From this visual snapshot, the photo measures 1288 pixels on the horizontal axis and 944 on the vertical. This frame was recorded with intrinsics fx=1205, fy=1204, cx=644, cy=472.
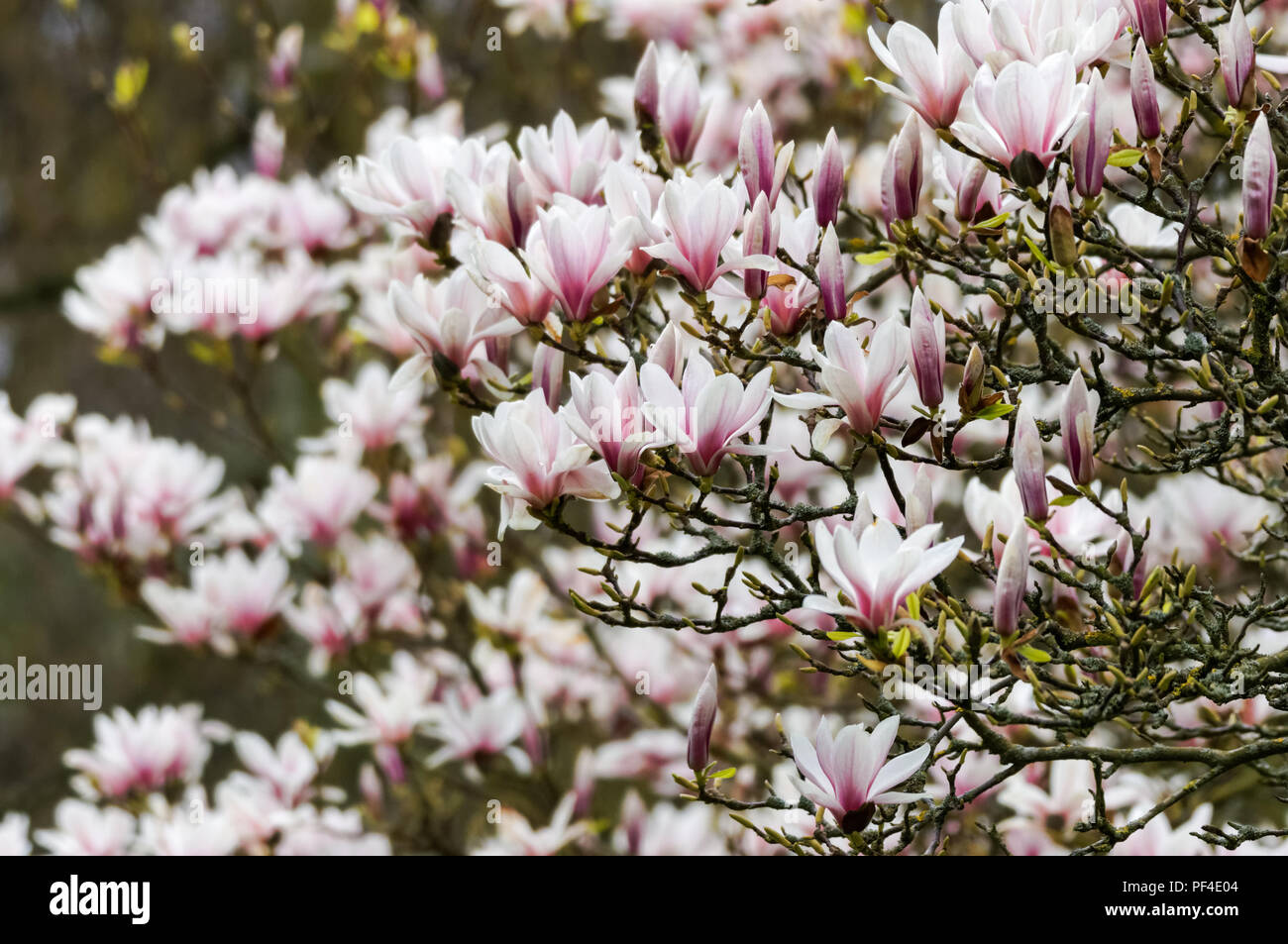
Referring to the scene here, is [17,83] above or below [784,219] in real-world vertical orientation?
above

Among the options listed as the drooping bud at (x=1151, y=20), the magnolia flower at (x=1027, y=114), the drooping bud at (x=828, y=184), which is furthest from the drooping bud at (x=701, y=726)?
the drooping bud at (x=1151, y=20)

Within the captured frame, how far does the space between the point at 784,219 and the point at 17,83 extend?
283 inches

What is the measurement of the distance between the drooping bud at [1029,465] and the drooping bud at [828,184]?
41 cm

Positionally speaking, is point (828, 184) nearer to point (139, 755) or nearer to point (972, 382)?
point (972, 382)

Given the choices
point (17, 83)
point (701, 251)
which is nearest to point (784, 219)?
point (701, 251)

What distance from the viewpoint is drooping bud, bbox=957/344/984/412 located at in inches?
58.2

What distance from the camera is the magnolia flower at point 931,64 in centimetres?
156

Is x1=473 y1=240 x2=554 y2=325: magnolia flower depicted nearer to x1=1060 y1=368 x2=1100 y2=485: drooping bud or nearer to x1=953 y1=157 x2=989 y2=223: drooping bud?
x1=953 y1=157 x2=989 y2=223: drooping bud

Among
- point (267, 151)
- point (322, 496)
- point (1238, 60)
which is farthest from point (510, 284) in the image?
point (267, 151)

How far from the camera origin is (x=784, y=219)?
1725 mm

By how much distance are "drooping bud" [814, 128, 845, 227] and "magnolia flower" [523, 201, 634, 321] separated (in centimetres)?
28

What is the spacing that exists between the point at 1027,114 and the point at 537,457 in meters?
0.74
